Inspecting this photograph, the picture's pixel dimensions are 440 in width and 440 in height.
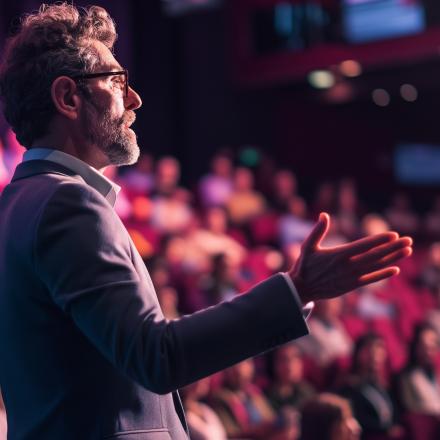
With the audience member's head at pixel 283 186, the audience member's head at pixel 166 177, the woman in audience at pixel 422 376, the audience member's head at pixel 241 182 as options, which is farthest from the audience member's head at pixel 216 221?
the woman in audience at pixel 422 376

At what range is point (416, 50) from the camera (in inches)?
191

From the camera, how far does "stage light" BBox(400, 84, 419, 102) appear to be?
6.01 meters

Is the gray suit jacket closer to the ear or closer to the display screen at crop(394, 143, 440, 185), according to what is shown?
the ear

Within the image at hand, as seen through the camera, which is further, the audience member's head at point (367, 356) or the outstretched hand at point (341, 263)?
the audience member's head at point (367, 356)

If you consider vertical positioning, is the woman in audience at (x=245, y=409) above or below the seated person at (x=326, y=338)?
above

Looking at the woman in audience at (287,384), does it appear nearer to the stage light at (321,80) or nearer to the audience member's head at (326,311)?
the audience member's head at (326,311)

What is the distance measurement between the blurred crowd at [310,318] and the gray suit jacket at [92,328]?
48.0 inches

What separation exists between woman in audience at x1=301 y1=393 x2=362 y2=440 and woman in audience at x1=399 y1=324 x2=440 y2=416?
1626 mm

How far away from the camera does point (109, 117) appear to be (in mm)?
699

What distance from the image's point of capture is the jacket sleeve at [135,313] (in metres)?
0.57

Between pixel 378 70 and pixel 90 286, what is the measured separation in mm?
5336

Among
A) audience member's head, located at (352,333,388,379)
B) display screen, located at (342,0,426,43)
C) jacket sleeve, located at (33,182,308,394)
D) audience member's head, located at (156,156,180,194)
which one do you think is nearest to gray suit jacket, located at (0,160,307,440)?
jacket sleeve, located at (33,182,308,394)

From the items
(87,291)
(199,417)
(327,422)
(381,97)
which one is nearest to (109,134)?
(87,291)

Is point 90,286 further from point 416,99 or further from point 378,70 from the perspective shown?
point 416,99
